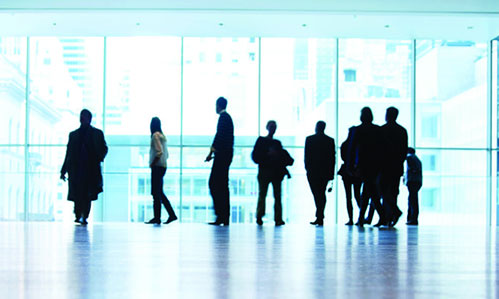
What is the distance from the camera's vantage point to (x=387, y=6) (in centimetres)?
1144

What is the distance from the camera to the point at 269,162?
28.6 ft

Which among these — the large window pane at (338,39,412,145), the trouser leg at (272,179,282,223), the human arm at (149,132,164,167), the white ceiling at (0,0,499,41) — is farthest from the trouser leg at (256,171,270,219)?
the large window pane at (338,39,412,145)

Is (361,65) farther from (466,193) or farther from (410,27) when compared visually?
(466,193)

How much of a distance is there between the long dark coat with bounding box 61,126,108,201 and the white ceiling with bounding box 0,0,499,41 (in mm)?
3988

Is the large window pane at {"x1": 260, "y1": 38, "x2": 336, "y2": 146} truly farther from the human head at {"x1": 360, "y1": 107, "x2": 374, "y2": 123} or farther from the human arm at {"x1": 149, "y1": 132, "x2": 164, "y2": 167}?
the human head at {"x1": 360, "y1": 107, "x2": 374, "y2": 123}

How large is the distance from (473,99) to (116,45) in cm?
765

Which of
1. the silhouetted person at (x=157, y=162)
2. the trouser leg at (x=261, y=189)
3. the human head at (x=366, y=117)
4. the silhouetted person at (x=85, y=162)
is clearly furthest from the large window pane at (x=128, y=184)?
the human head at (x=366, y=117)

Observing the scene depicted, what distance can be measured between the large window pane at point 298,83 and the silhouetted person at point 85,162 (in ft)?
22.2

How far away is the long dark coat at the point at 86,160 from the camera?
7.93 meters

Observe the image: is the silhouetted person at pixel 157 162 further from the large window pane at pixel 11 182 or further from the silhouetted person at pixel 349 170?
the large window pane at pixel 11 182

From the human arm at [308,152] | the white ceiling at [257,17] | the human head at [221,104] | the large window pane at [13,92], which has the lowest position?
the human arm at [308,152]

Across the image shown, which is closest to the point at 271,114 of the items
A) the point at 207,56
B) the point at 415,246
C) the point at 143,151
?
the point at 207,56

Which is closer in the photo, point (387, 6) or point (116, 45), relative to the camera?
point (387, 6)

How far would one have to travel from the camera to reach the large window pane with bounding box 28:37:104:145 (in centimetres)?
1459
